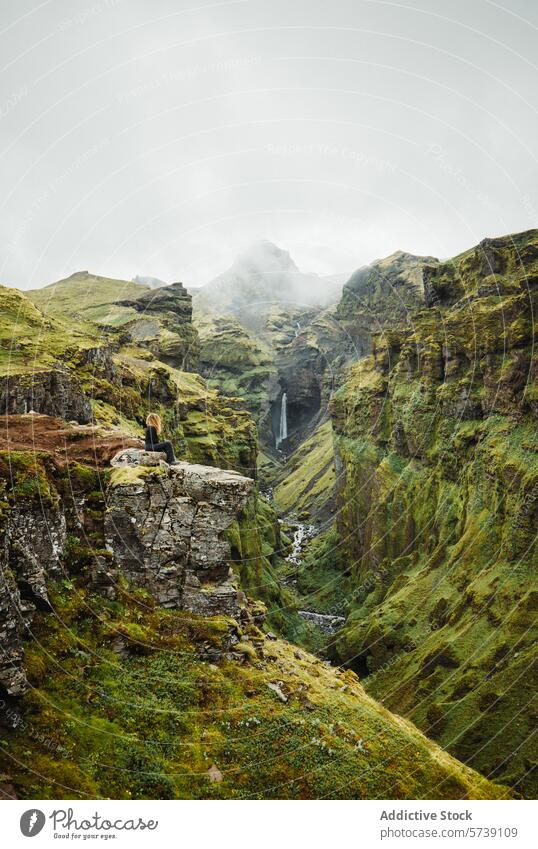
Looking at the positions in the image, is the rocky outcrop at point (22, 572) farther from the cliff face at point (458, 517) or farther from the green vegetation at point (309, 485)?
the green vegetation at point (309, 485)

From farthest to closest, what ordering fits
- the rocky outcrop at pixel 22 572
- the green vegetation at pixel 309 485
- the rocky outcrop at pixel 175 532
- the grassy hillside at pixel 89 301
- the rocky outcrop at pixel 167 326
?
the green vegetation at pixel 309 485 < the grassy hillside at pixel 89 301 < the rocky outcrop at pixel 167 326 < the rocky outcrop at pixel 175 532 < the rocky outcrop at pixel 22 572

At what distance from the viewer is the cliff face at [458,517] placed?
144 ft

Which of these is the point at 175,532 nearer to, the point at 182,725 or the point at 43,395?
the point at 182,725

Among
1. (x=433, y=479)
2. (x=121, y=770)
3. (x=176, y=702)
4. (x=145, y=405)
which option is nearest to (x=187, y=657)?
(x=176, y=702)

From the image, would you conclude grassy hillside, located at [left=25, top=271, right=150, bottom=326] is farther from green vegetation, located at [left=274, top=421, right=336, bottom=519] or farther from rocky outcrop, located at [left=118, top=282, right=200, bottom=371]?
green vegetation, located at [left=274, top=421, right=336, bottom=519]

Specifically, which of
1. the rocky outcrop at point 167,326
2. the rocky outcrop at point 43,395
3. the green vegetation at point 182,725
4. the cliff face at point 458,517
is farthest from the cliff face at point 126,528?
the rocky outcrop at point 167,326

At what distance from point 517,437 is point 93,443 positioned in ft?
168

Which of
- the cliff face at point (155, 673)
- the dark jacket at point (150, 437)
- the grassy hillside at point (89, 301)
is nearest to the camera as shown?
the cliff face at point (155, 673)

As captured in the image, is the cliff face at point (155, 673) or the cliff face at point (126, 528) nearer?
the cliff face at point (155, 673)

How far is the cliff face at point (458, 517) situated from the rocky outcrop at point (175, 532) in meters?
31.2
